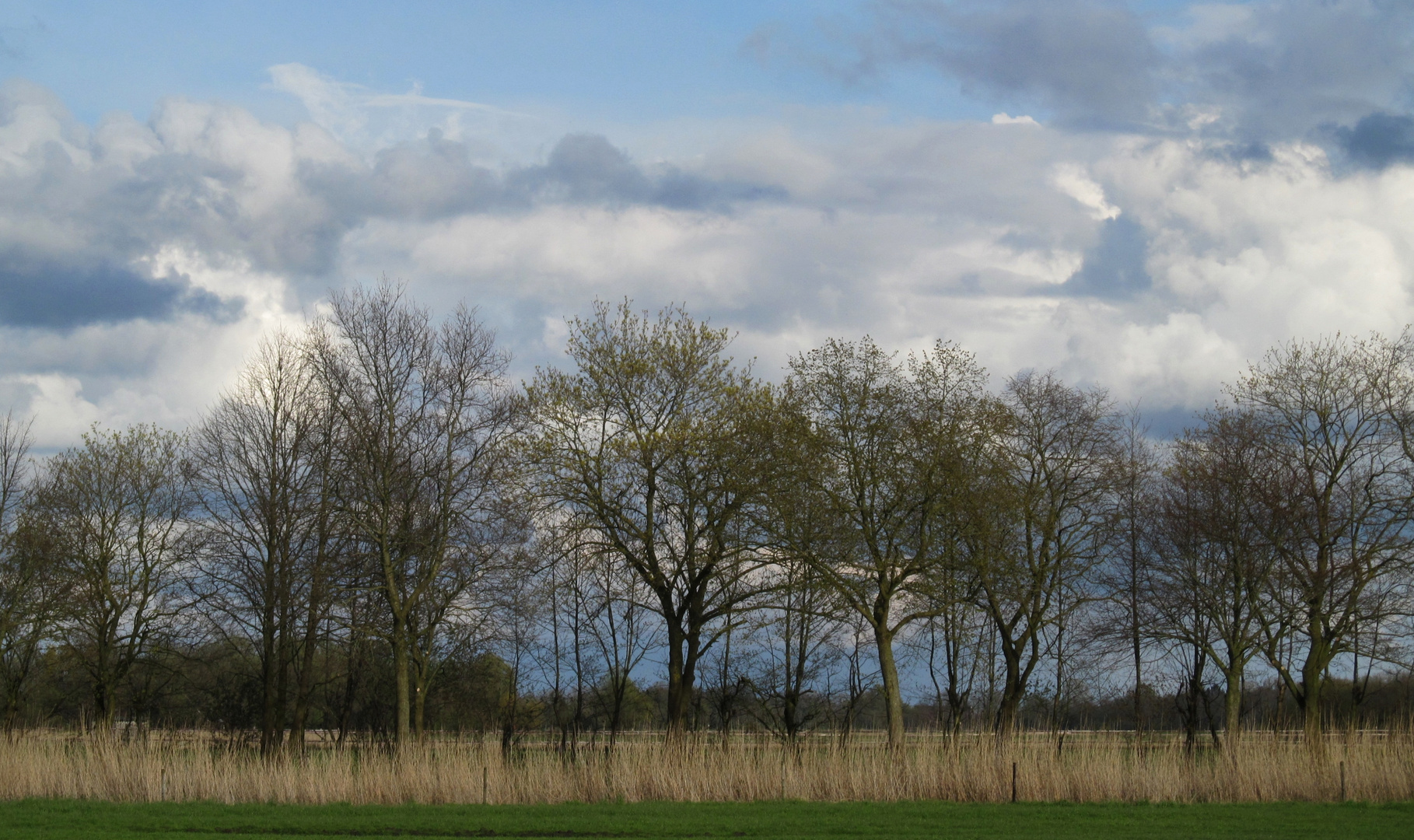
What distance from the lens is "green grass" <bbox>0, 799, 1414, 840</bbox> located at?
1543cm

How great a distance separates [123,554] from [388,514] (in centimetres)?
1414

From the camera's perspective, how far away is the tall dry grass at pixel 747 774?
19828 mm

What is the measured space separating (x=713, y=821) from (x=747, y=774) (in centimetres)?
370

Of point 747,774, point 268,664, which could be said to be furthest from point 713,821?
point 268,664

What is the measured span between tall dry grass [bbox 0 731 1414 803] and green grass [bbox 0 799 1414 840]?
87cm

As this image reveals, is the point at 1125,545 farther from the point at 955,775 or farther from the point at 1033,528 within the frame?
the point at 955,775

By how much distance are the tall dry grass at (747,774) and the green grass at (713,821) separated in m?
0.87

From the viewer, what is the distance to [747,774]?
806 inches

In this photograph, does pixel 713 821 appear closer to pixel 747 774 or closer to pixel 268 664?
pixel 747 774

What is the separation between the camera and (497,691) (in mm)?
41500

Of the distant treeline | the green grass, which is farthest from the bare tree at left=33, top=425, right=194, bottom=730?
the green grass

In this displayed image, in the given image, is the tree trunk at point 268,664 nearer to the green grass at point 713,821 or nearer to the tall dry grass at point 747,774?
the tall dry grass at point 747,774

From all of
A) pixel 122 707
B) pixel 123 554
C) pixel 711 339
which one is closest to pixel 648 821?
pixel 711 339

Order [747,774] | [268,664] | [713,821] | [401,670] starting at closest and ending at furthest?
[713,821] → [747,774] → [401,670] → [268,664]
